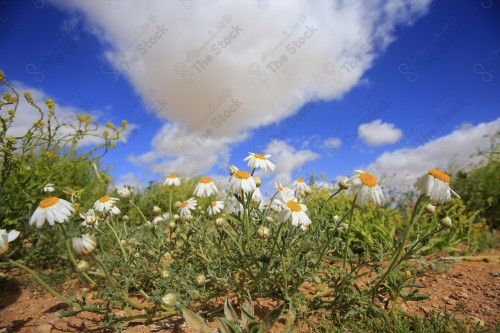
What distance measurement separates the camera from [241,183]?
1.84 metres

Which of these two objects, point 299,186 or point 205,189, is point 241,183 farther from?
point 299,186

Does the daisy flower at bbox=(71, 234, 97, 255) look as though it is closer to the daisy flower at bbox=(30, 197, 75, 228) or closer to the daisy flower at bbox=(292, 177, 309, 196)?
the daisy flower at bbox=(30, 197, 75, 228)

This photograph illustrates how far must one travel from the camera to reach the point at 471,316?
2037mm

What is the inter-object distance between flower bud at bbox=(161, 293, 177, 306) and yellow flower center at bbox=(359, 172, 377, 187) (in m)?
1.45

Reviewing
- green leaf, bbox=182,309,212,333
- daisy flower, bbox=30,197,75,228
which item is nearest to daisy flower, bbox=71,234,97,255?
daisy flower, bbox=30,197,75,228

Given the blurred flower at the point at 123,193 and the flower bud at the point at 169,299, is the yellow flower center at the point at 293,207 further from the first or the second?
the blurred flower at the point at 123,193

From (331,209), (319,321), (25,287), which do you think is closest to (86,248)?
(319,321)

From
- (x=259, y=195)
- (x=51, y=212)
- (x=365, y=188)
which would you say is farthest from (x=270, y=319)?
(x=51, y=212)

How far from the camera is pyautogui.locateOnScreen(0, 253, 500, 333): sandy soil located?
2.06 meters

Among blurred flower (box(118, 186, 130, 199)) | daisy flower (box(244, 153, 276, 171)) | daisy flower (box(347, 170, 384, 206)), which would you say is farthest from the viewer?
blurred flower (box(118, 186, 130, 199))

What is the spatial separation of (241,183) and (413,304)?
5.84 feet

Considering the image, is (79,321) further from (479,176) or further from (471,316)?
(479,176)

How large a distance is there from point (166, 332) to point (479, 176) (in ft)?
20.6

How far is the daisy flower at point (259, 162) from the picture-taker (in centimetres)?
204
